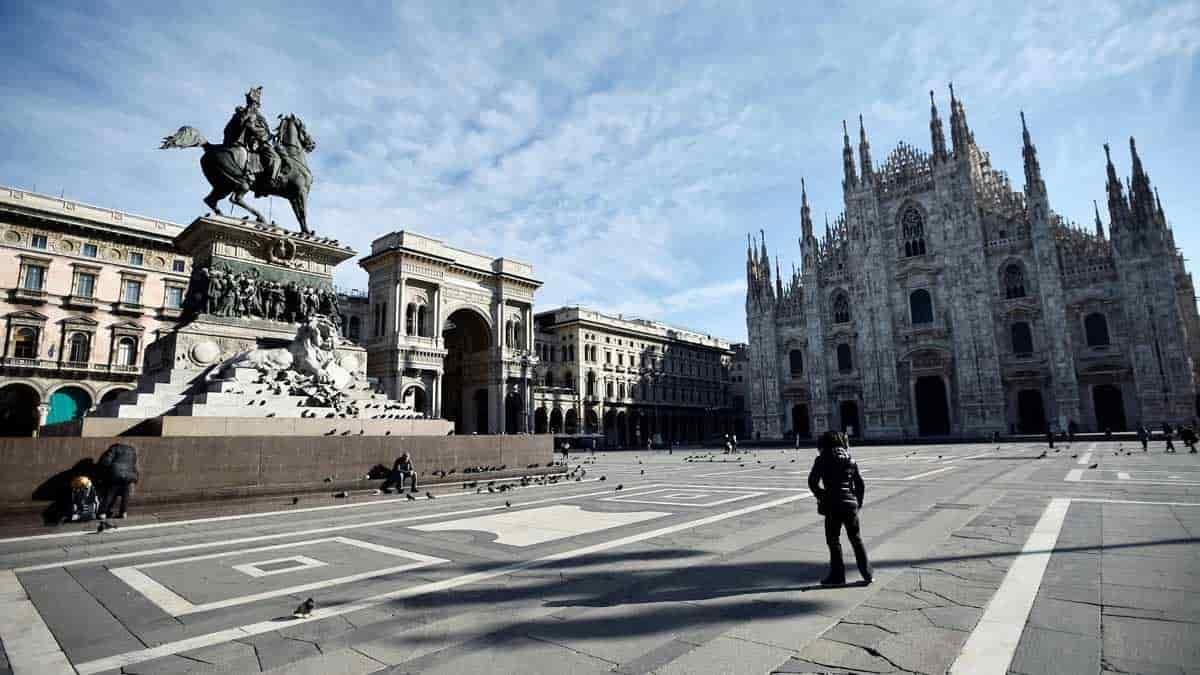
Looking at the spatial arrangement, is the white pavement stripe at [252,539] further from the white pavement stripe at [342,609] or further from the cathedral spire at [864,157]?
the cathedral spire at [864,157]

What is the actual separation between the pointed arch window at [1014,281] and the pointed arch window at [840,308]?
12085mm

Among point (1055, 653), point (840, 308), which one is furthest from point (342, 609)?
point (840, 308)

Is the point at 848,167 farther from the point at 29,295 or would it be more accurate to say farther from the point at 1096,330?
the point at 29,295

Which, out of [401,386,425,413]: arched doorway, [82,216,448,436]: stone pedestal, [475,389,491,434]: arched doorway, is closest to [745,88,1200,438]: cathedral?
[475,389,491,434]: arched doorway

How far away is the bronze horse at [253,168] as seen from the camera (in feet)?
46.1

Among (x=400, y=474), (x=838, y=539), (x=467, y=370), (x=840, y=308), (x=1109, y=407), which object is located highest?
(x=840, y=308)

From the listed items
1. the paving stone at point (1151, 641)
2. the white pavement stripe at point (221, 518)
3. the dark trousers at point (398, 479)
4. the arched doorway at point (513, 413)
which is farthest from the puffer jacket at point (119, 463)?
the arched doorway at point (513, 413)

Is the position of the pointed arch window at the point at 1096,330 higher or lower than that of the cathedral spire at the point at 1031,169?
lower

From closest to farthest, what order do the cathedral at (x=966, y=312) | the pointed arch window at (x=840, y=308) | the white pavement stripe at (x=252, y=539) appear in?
the white pavement stripe at (x=252, y=539), the cathedral at (x=966, y=312), the pointed arch window at (x=840, y=308)

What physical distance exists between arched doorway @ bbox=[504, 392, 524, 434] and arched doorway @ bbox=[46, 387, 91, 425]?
26.8 metres

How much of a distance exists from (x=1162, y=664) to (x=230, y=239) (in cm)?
1673

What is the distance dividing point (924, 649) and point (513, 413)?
47602mm

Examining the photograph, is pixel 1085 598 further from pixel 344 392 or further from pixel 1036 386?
pixel 1036 386

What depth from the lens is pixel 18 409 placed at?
35031 millimetres
